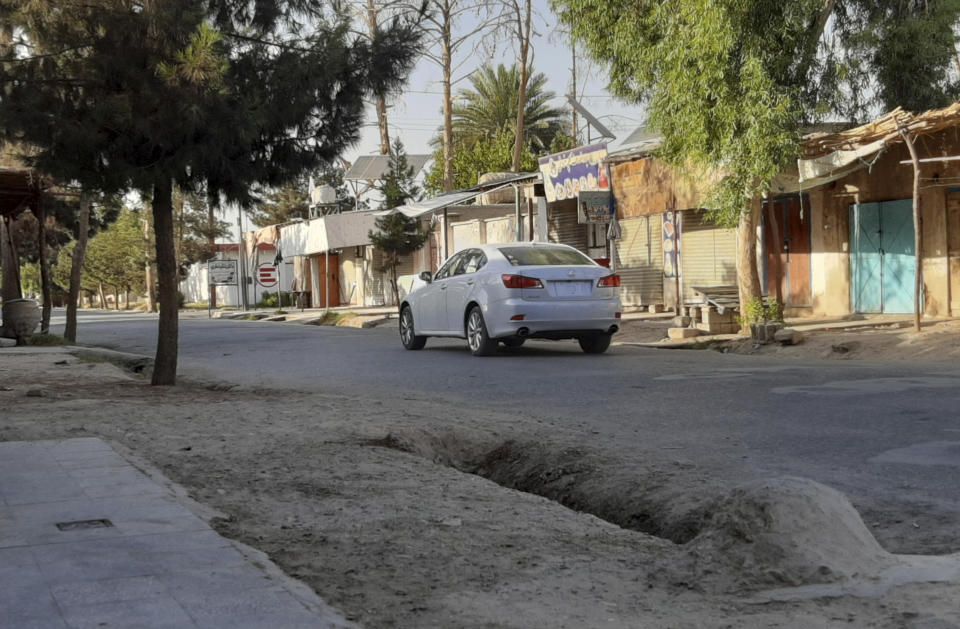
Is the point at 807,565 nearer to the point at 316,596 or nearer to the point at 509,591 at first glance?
the point at 509,591

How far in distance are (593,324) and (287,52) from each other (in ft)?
19.7

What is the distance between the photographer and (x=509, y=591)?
3607 mm

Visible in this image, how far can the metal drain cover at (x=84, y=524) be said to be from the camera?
433 centimetres

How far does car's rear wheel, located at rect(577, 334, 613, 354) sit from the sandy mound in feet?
35.5

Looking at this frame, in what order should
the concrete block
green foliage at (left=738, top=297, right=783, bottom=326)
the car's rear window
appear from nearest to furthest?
the car's rear window, the concrete block, green foliage at (left=738, top=297, right=783, bottom=326)

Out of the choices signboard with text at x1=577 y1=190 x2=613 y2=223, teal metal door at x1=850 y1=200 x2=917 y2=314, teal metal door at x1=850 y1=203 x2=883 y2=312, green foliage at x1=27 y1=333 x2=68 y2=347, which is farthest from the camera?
signboard with text at x1=577 y1=190 x2=613 y2=223

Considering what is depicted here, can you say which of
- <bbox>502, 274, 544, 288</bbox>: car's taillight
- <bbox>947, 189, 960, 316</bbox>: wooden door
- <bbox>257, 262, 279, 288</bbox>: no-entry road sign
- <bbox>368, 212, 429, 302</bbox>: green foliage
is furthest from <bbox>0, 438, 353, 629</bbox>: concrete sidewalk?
<bbox>257, 262, 279, 288</bbox>: no-entry road sign

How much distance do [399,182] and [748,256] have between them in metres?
24.0

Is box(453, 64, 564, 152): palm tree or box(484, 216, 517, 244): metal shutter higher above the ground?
box(453, 64, 564, 152): palm tree

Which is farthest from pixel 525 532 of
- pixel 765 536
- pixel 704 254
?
pixel 704 254

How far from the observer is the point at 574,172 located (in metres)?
27.2

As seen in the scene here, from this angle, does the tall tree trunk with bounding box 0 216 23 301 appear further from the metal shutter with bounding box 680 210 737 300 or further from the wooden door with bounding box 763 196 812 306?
the wooden door with bounding box 763 196 812 306

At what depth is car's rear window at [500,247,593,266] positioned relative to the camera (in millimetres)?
14609

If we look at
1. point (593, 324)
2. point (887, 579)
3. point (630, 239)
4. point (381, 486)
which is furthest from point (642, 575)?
point (630, 239)
